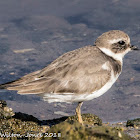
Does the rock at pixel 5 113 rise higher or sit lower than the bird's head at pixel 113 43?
lower

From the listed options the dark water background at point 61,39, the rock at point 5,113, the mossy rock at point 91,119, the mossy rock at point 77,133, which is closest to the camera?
the mossy rock at point 77,133

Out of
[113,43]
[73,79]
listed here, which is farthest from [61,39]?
[73,79]

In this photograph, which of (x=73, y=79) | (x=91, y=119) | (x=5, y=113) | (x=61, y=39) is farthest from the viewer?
(x=61, y=39)

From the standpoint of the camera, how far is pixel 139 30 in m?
15.8

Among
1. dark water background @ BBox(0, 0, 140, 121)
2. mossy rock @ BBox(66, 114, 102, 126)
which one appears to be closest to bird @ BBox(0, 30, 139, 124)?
mossy rock @ BBox(66, 114, 102, 126)

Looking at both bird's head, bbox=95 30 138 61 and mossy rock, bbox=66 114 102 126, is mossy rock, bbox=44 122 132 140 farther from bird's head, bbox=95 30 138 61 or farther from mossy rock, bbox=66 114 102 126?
bird's head, bbox=95 30 138 61

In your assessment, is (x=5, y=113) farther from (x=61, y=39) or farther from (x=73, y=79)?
(x=61, y=39)

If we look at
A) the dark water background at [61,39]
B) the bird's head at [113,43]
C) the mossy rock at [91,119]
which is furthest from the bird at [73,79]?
the dark water background at [61,39]

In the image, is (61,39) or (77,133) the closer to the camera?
(77,133)

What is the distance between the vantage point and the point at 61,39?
15461mm

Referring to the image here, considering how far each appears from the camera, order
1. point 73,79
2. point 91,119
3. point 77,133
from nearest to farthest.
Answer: point 77,133
point 73,79
point 91,119

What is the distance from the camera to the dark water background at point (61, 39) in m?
11.5

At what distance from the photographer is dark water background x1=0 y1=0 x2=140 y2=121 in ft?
37.8

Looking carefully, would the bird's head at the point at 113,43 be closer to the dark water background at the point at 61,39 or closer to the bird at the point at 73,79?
the bird at the point at 73,79
